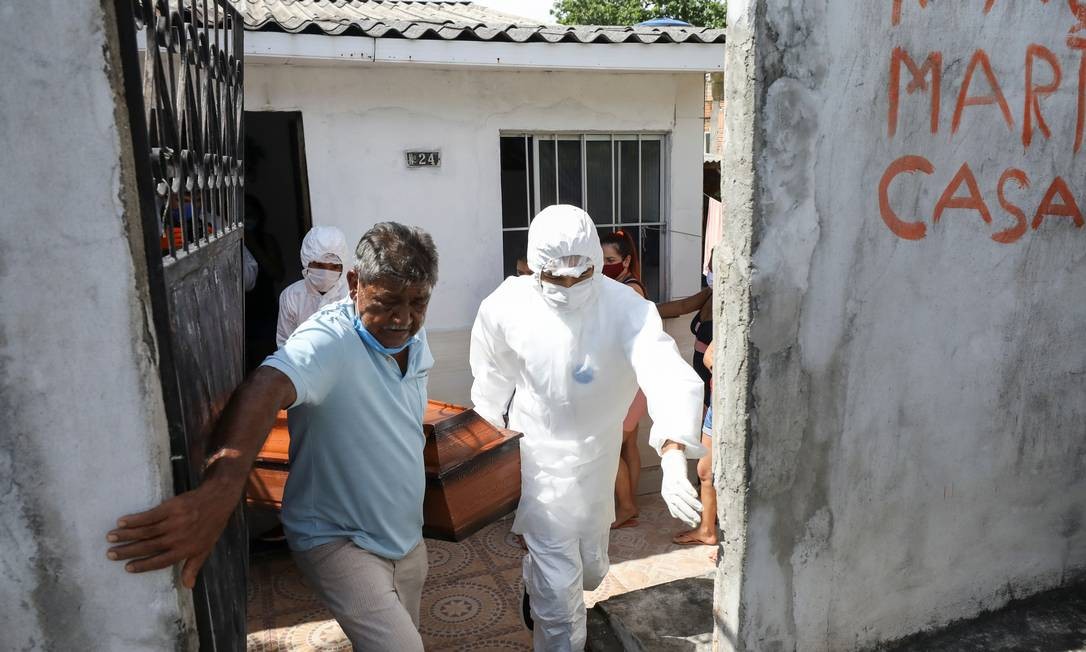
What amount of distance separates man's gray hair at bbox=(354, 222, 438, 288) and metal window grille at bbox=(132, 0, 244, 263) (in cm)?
41

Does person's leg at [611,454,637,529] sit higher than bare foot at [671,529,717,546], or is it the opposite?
person's leg at [611,454,637,529]

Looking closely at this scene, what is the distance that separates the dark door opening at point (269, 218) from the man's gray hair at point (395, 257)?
3.85 meters

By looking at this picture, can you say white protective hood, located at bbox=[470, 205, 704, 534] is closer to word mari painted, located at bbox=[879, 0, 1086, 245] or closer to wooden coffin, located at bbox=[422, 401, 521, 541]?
wooden coffin, located at bbox=[422, 401, 521, 541]

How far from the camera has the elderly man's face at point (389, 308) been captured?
6.97 ft

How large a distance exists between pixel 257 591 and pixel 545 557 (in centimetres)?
175

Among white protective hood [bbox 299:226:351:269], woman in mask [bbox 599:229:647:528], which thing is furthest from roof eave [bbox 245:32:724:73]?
woman in mask [bbox 599:229:647:528]

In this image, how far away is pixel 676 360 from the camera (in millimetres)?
2941

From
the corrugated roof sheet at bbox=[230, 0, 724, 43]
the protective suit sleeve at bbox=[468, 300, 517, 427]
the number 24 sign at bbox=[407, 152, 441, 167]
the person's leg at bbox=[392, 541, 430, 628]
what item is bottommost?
the person's leg at bbox=[392, 541, 430, 628]

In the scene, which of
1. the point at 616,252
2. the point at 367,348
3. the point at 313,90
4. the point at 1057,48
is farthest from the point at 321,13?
the point at 1057,48

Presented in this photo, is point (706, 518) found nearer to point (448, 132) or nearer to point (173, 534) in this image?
point (448, 132)

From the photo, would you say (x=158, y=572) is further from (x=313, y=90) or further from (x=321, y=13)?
(x=321, y=13)

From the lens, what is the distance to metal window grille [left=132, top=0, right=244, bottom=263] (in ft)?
5.22

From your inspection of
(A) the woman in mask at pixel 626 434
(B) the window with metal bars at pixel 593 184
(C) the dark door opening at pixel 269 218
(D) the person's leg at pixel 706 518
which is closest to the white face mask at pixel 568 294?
(A) the woman in mask at pixel 626 434

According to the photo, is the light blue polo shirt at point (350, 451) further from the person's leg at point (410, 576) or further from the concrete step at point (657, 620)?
the concrete step at point (657, 620)
